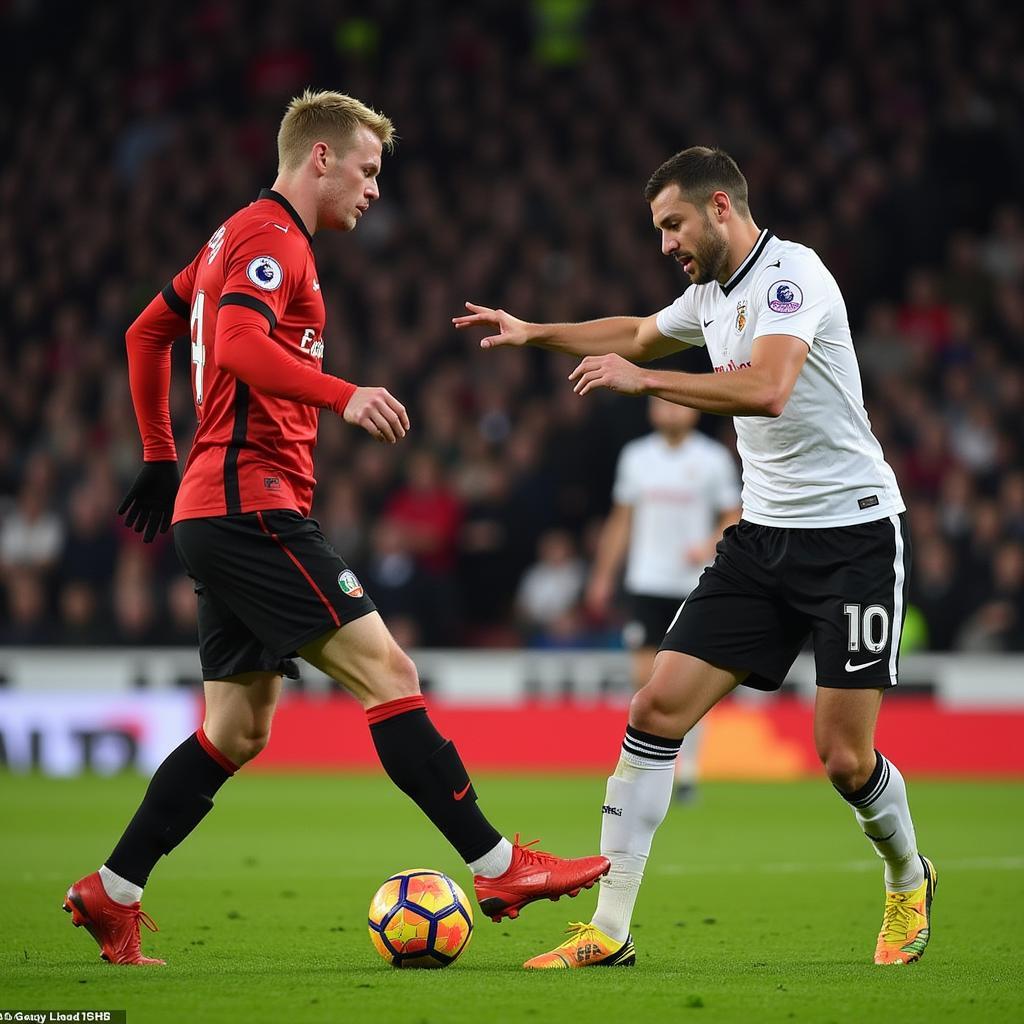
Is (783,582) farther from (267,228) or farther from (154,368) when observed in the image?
(154,368)

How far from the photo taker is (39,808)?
1100cm

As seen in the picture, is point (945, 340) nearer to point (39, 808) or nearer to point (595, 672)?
point (595, 672)

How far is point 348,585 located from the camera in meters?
5.10

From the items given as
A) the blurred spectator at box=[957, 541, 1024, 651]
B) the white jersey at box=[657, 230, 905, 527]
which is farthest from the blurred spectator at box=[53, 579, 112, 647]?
the white jersey at box=[657, 230, 905, 527]

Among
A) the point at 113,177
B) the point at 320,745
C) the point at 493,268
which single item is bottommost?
the point at 320,745

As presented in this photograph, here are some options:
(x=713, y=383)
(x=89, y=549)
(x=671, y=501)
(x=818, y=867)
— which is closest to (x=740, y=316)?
(x=713, y=383)

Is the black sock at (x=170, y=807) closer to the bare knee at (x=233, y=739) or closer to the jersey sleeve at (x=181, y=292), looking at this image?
the bare knee at (x=233, y=739)

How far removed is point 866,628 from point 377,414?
163cm

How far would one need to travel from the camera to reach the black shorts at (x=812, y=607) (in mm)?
5316

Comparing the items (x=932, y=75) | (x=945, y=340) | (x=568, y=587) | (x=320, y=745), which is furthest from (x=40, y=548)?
(x=932, y=75)

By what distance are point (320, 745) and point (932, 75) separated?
373 inches

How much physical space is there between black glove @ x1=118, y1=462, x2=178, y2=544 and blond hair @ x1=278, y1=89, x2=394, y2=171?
1.07m

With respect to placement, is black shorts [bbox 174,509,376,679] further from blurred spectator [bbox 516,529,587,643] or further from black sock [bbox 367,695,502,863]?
blurred spectator [bbox 516,529,587,643]

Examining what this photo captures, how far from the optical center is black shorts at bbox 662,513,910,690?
532 cm
